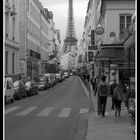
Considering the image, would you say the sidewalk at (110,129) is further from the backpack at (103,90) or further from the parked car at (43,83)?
the parked car at (43,83)

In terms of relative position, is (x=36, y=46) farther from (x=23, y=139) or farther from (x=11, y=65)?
(x=23, y=139)

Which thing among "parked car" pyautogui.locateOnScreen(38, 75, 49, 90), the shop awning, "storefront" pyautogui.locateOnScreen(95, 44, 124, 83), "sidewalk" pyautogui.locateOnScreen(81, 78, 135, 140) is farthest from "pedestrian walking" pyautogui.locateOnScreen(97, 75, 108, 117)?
"parked car" pyautogui.locateOnScreen(38, 75, 49, 90)

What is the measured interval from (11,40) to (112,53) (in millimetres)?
18041

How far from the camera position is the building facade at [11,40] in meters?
47.0

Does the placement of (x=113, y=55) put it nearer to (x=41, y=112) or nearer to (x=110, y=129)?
(x=41, y=112)

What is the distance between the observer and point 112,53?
35.1m

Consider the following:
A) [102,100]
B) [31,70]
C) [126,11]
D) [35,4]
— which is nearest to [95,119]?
[102,100]

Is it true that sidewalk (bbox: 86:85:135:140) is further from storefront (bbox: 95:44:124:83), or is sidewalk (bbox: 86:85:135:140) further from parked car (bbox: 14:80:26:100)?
storefront (bbox: 95:44:124:83)

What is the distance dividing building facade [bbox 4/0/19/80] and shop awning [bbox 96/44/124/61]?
14.7m

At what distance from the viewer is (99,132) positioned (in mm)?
11828

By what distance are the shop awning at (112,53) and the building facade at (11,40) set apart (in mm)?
14658

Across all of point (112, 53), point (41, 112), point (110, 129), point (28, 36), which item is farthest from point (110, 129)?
point (28, 36)

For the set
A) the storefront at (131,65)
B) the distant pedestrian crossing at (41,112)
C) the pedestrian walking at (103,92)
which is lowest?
the distant pedestrian crossing at (41,112)

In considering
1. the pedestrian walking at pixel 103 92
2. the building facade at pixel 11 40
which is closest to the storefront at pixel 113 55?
the building facade at pixel 11 40
